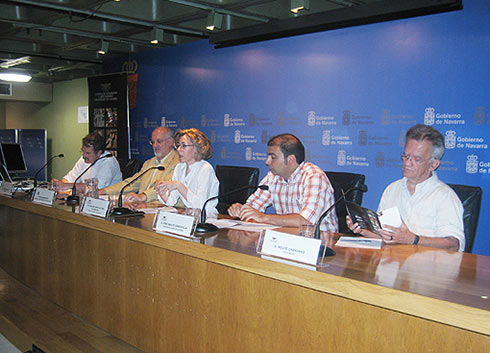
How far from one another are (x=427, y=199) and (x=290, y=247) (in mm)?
991

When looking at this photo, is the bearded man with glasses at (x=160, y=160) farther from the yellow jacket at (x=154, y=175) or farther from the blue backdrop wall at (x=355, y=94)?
the blue backdrop wall at (x=355, y=94)

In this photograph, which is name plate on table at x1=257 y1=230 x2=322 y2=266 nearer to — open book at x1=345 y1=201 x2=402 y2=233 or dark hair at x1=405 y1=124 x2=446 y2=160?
open book at x1=345 y1=201 x2=402 y2=233

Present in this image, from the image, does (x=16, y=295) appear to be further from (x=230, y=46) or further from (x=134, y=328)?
(x=230, y=46)

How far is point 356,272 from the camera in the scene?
4.77ft

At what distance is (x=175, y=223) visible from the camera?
2.04 meters

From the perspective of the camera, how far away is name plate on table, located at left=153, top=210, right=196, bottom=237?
1978 mm

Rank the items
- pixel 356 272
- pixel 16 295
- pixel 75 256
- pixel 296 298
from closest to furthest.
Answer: pixel 356 272 < pixel 296 298 < pixel 75 256 < pixel 16 295

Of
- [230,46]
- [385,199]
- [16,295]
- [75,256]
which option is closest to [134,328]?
[75,256]

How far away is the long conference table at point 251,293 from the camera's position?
127 centimetres

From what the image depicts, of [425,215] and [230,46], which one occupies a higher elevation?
[230,46]

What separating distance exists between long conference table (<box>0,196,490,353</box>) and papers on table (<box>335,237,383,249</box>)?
7 centimetres

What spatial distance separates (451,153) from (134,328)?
2.49m

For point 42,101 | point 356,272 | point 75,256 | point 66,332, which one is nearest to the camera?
point 356,272

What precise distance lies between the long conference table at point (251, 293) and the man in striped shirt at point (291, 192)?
31cm
